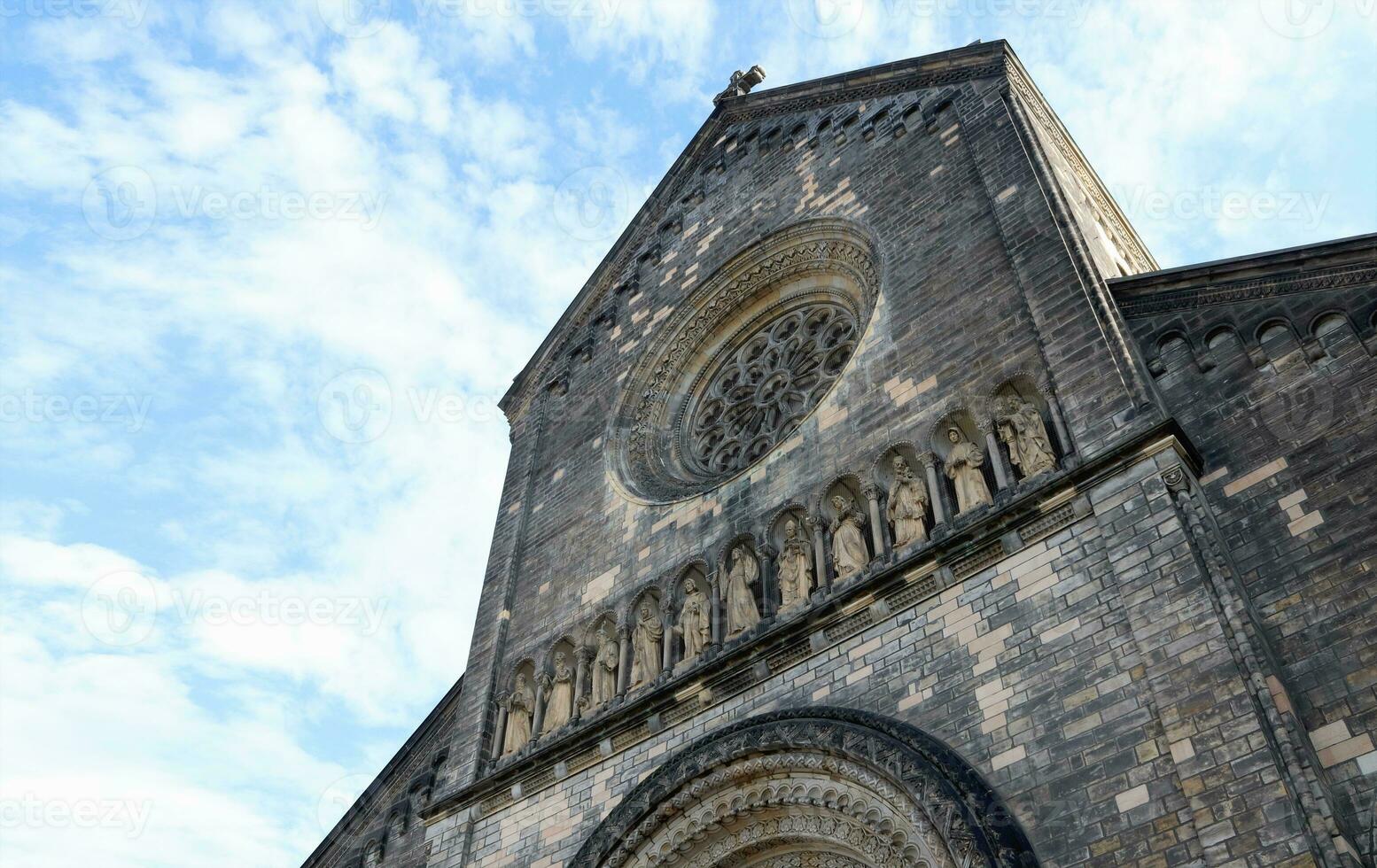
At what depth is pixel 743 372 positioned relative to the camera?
1584 centimetres

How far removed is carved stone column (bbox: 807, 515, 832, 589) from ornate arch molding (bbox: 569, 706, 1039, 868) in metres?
1.45

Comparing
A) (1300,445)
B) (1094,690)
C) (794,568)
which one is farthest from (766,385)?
(1094,690)

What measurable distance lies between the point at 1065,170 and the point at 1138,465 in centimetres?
601

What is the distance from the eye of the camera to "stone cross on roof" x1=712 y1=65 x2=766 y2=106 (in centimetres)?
2022

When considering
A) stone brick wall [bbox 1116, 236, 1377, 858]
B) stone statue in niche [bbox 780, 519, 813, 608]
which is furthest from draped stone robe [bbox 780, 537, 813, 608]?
stone brick wall [bbox 1116, 236, 1377, 858]

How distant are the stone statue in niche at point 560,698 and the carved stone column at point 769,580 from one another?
276 centimetres

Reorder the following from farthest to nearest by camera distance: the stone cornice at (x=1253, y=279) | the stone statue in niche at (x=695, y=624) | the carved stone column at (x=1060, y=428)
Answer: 1. the stone statue in niche at (x=695, y=624)
2. the carved stone column at (x=1060, y=428)
3. the stone cornice at (x=1253, y=279)

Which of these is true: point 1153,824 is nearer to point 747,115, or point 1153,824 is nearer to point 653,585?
point 653,585

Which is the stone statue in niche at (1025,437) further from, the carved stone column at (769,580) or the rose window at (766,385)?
the rose window at (766,385)

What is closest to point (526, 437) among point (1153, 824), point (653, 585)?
point (653, 585)

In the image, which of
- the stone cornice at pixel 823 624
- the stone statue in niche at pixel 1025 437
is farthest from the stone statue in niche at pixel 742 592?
the stone statue in niche at pixel 1025 437

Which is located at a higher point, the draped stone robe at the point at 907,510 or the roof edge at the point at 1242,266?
the roof edge at the point at 1242,266

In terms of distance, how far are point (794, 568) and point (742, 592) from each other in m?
0.65

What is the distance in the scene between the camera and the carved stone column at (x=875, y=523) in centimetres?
1117
